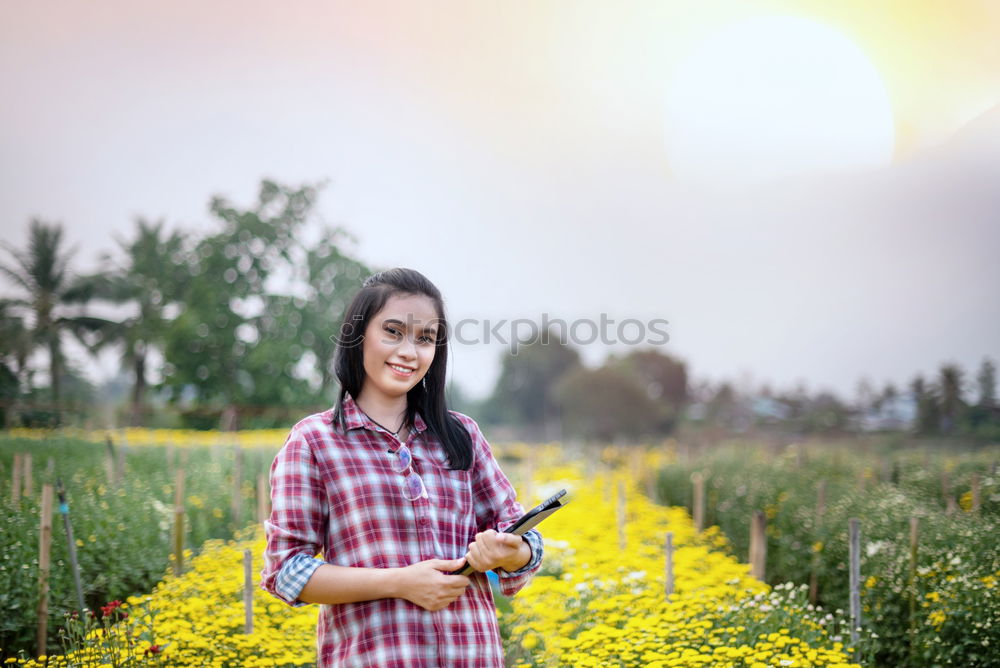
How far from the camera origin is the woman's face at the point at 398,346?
1.55m

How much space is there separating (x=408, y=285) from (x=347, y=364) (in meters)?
0.22

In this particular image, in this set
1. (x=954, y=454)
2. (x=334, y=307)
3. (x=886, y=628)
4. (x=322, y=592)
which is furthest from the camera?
(x=334, y=307)

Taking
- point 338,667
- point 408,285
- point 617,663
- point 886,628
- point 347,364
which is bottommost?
point 886,628

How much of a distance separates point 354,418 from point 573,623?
2538 millimetres

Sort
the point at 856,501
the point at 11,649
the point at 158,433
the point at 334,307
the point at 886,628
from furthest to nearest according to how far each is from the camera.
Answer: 1. the point at 334,307
2. the point at 158,433
3. the point at 856,501
4. the point at 886,628
5. the point at 11,649

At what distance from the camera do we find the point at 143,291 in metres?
8.92

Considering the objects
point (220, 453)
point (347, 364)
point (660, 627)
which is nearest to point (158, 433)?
point (220, 453)

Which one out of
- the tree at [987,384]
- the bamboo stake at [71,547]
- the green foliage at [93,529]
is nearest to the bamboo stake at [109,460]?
the green foliage at [93,529]

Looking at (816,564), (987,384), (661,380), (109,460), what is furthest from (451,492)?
(661,380)

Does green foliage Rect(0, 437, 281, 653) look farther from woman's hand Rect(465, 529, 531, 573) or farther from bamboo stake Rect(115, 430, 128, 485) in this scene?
woman's hand Rect(465, 529, 531, 573)

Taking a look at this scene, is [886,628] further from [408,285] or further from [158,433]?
[158,433]

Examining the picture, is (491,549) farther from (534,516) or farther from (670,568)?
(670,568)

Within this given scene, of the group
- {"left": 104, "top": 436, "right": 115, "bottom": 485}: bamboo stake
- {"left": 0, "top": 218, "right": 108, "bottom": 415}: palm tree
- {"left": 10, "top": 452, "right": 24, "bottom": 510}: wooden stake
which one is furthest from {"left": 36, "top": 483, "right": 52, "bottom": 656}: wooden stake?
{"left": 0, "top": 218, "right": 108, "bottom": 415}: palm tree

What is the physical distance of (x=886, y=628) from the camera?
4227 mm
